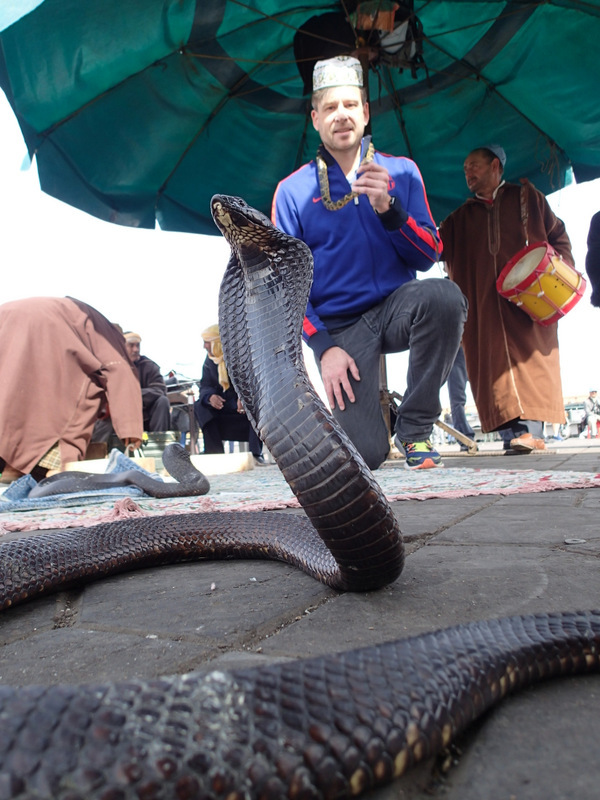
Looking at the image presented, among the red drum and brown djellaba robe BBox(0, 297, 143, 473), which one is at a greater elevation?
the red drum

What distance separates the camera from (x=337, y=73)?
3336 mm

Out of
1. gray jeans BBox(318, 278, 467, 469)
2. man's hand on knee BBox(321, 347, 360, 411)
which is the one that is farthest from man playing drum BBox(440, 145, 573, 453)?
man's hand on knee BBox(321, 347, 360, 411)

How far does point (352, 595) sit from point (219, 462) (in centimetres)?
458

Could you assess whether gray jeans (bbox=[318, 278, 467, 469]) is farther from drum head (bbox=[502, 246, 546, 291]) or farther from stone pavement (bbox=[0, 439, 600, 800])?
stone pavement (bbox=[0, 439, 600, 800])

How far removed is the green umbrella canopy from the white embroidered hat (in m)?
0.96

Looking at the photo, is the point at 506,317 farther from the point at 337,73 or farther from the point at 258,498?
the point at 258,498

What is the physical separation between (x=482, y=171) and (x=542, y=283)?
1246mm

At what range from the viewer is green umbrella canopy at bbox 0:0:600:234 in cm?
396

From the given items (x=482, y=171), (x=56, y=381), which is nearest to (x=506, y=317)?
(x=482, y=171)

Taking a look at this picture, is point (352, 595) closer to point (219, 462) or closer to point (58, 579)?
point (58, 579)

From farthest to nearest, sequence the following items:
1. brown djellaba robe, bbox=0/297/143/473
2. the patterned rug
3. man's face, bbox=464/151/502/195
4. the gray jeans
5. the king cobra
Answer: man's face, bbox=464/151/502/195 → brown djellaba robe, bbox=0/297/143/473 → the gray jeans → the patterned rug → the king cobra

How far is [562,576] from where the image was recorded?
3.68ft

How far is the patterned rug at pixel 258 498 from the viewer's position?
2.36 m

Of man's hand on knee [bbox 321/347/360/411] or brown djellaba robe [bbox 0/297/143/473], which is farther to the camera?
brown djellaba robe [bbox 0/297/143/473]
